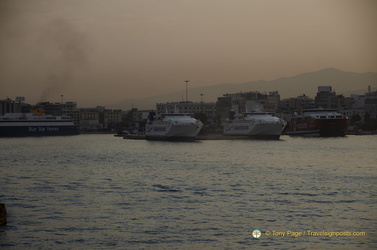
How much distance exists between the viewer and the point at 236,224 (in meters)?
23.7

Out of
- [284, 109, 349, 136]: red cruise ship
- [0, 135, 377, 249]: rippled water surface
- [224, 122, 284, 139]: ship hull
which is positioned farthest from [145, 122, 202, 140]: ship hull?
[0, 135, 377, 249]: rippled water surface

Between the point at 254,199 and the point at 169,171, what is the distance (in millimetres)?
17691

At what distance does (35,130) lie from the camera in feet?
558

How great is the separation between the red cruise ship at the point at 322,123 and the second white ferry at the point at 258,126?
883cm

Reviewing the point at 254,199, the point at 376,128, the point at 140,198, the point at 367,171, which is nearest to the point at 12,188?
the point at 140,198

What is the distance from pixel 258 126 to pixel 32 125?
77646mm

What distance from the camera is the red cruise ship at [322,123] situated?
127 metres

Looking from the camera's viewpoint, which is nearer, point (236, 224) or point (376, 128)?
point (236, 224)

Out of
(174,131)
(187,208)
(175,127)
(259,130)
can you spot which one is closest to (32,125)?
(174,131)

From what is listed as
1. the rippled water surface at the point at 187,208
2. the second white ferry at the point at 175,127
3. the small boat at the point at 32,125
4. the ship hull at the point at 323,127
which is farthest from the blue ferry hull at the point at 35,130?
the rippled water surface at the point at 187,208

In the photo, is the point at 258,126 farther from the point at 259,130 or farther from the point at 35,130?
the point at 35,130

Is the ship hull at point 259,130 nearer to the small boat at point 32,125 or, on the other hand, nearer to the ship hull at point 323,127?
the ship hull at point 323,127

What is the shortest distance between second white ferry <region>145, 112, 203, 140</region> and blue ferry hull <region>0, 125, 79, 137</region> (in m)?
56.4

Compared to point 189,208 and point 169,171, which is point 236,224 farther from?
point 169,171
